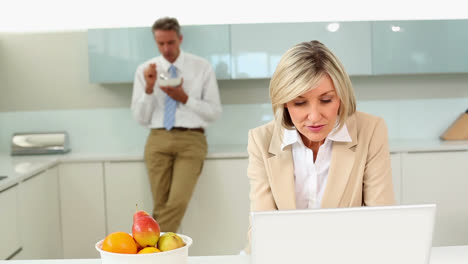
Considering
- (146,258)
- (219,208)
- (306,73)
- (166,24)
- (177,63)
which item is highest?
(166,24)

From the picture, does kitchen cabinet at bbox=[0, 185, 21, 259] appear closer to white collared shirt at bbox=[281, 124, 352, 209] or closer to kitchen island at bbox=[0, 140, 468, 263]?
kitchen island at bbox=[0, 140, 468, 263]

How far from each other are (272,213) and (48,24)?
12.8 ft

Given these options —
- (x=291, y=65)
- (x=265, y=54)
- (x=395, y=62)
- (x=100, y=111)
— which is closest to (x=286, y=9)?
(x=265, y=54)

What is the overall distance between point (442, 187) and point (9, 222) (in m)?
2.87

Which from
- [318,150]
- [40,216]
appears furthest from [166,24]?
[318,150]

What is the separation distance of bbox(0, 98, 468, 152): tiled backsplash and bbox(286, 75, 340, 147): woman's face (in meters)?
2.80

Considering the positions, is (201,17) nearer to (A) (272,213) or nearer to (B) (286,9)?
(B) (286,9)

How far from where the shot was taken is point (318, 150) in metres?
1.93

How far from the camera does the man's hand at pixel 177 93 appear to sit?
3.81 metres

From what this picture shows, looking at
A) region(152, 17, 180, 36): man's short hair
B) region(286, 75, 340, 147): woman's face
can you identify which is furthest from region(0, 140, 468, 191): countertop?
region(286, 75, 340, 147): woman's face

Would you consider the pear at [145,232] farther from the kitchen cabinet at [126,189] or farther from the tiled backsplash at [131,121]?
the tiled backsplash at [131,121]

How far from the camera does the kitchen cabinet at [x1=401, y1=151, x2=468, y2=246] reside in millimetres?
4062

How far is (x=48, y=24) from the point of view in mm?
4566

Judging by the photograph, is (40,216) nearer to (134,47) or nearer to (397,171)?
(134,47)
